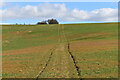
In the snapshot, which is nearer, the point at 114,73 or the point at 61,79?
the point at 61,79

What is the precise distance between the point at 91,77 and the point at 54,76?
7.16ft

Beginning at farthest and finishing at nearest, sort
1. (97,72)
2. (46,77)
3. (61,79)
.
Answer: (97,72) < (46,77) < (61,79)

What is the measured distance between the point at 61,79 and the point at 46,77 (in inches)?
48.1

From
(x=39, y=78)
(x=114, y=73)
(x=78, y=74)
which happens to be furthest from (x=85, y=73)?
(x=39, y=78)

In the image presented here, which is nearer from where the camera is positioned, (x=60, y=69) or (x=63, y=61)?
(x=60, y=69)

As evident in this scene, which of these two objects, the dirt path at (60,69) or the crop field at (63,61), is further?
the crop field at (63,61)

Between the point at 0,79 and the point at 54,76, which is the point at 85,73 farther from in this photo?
the point at 0,79

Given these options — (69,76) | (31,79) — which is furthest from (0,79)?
(69,76)

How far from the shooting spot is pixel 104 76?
14.1 meters

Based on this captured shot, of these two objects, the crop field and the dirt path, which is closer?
the dirt path

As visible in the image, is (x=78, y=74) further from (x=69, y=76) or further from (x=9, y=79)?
(x=9, y=79)

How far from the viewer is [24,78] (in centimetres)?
1449

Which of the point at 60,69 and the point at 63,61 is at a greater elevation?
the point at 63,61

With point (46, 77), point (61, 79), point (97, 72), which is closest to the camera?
point (61, 79)
